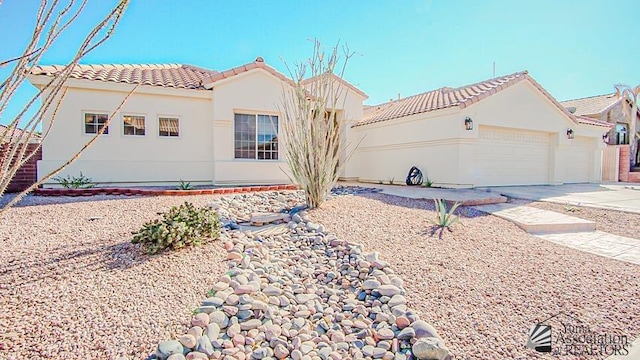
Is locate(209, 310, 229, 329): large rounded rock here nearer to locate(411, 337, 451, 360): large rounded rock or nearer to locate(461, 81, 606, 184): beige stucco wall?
locate(411, 337, 451, 360): large rounded rock

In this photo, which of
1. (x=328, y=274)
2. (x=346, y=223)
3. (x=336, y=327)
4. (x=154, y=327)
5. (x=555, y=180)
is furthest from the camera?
(x=555, y=180)

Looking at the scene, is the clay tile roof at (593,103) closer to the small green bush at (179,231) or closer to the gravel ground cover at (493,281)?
the gravel ground cover at (493,281)

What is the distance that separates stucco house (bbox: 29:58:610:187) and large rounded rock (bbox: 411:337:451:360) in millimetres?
7653

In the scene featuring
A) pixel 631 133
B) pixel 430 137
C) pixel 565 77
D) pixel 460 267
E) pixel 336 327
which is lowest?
pixel 336 327

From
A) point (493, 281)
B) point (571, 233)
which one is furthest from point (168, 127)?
point (571, 233)

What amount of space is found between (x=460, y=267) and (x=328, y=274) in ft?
5.92

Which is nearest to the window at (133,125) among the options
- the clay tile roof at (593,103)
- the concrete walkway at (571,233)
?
the concrete walkway at (571,233)

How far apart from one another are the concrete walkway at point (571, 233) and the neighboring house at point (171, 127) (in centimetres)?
647

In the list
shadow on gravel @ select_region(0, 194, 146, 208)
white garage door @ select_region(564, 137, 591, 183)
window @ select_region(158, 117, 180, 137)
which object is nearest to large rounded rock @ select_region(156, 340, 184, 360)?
shadow on gravel @ select_region(0, 194, 146, 208)

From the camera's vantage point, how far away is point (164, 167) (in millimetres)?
11375

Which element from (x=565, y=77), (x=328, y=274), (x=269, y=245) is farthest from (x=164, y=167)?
(x=565, y=77)

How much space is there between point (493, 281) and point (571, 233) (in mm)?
4017

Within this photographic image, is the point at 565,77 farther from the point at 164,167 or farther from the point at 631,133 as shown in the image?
the point at 164,167

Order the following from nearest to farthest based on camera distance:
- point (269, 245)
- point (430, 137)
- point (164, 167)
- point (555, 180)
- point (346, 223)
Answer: point (269, 245) < point (346, 223) < point (164, 167) < point (430, 137) < point (555, 180)
